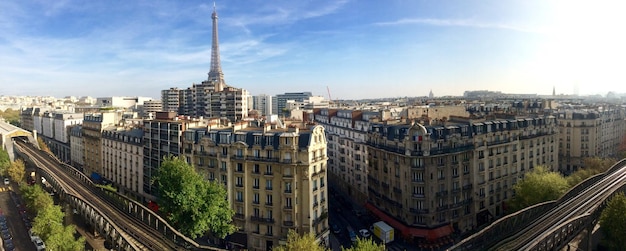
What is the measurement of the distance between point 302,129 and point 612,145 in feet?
280

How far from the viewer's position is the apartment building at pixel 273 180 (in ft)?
152

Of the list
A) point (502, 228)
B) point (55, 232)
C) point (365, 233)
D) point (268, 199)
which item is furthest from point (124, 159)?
point (502, 228)

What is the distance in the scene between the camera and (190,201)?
1682 inches

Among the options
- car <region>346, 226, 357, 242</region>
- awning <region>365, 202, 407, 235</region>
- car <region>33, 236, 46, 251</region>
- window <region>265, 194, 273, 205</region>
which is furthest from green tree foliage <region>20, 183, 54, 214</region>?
awning <region>365, 202, 407, 235</region>

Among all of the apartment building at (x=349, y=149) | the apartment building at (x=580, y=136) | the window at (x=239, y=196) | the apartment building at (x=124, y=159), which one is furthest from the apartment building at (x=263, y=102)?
the window at (x=239, y=196)

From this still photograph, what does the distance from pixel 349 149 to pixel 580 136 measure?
53783 mm

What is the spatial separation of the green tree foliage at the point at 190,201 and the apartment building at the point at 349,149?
28687 millimetres

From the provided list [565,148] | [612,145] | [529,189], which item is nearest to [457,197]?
[529,189]

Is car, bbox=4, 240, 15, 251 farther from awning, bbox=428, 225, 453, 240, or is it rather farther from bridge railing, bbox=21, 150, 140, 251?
awning, bbox=428, 225, 453, 240

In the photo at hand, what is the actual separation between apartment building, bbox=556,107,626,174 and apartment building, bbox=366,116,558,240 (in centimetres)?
2846

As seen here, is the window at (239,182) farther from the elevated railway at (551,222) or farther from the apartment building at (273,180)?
the elevated railway at (551,222)

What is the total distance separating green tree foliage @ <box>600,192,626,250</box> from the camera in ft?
120

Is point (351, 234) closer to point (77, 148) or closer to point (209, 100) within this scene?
point (77, 148)

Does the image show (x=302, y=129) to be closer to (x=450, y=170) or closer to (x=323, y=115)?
(x=450, y=170)
